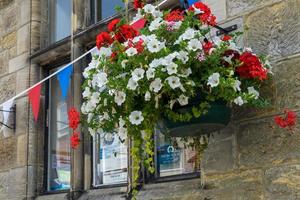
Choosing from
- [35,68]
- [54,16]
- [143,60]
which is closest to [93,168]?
[35,68]

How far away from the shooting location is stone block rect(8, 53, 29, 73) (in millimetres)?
5637

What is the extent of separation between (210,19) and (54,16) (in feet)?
9.20

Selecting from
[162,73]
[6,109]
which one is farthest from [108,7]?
[162,73]

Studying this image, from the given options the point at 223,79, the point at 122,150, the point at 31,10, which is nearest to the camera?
the point at 223,79

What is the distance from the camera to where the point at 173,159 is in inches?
167

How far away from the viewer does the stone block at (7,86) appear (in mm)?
5707

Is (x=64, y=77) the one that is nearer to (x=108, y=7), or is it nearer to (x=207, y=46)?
(x=108, y=7)

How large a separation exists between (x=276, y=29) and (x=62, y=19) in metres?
2.76

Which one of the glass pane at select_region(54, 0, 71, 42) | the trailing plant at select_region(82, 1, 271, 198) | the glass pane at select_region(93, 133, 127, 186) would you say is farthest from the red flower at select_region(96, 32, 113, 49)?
the glass pane at select_region(54, 0, 71, 42)

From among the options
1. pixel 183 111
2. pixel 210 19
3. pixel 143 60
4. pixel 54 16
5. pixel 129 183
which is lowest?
pixel 129 183

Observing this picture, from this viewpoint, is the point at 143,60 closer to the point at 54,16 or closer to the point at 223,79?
the point at 223,79

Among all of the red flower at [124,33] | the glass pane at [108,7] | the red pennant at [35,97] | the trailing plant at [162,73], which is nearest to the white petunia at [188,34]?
the trailing plant at [162,73]

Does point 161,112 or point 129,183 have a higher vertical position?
point 161,112

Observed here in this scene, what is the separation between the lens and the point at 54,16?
5.76 m
